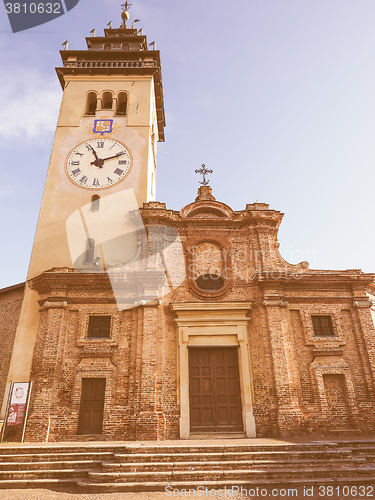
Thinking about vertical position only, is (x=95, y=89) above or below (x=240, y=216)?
above

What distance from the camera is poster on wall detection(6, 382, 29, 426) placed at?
485 inches

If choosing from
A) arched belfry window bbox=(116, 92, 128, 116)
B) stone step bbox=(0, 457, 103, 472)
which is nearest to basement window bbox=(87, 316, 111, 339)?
stone step bbox=(0, 457, 103, 472)

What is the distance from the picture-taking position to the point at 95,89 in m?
21.6

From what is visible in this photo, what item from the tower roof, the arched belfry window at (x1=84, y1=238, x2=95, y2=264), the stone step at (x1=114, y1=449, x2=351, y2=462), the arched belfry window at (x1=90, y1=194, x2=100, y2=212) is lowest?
the stone step at (x1=114, y1=449, x2=351, y2=462)

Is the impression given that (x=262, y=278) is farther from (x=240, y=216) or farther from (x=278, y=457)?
(x=278, y=457)

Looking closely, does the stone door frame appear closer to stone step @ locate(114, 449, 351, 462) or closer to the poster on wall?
stone step @ locate(114, 449, 351, 462)

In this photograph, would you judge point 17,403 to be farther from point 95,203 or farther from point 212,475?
point 95,203

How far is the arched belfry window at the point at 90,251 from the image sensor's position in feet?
53.5

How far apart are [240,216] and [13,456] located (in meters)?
11.9

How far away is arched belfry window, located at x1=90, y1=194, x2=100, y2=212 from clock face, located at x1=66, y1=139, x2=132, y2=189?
541 mm

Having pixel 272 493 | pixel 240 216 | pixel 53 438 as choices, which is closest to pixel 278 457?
pixel 272 493

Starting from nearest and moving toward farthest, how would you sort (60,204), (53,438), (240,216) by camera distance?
(53,438)
(240,216)
(60,204)

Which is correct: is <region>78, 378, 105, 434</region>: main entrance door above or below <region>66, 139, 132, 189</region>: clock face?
below

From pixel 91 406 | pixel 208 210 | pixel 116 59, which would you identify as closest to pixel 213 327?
pixel 91 406
